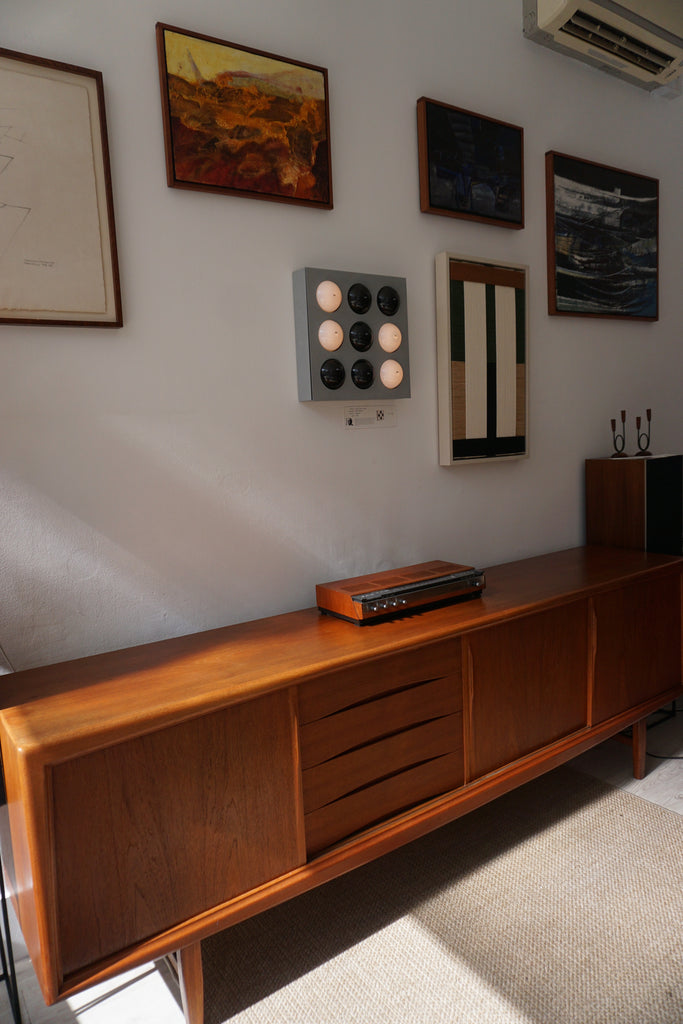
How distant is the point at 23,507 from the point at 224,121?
1.25 m

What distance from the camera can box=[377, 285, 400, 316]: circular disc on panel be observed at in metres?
2.31

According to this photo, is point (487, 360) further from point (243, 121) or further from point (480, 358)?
point (243, 121)

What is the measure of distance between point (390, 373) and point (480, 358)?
50cm

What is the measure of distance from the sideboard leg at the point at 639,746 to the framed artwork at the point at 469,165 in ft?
6.55

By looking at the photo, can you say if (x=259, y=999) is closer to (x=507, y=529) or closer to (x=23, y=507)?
(x=23, y=507)

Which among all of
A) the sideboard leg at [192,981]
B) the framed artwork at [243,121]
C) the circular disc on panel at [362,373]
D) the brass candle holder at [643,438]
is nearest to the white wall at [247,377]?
the framed artwork at [243,121]

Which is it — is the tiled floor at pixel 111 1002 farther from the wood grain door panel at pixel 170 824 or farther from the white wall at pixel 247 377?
the white wall at pixel 247 377

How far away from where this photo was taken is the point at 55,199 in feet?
5.80

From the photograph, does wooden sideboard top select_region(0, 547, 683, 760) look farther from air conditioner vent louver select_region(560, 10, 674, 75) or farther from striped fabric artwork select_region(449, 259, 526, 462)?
air conditioner vent louver select_region(560, 10, 674, 75)

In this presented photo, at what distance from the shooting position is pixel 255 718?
1592mm

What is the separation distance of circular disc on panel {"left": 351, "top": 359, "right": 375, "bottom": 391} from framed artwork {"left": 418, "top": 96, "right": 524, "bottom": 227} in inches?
26.4

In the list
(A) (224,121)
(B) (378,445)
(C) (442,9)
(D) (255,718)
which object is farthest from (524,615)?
(C) (442,9)

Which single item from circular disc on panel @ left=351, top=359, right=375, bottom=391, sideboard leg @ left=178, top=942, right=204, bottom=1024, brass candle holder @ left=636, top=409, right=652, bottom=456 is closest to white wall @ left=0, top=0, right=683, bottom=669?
circular disc on panel @ left=351, top=359, right=375, bottom=391

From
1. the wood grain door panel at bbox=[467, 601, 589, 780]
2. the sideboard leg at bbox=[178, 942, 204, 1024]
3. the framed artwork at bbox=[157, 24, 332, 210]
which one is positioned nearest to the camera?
the sideboard leg at bbox=[178, 942, 204, 1024]
